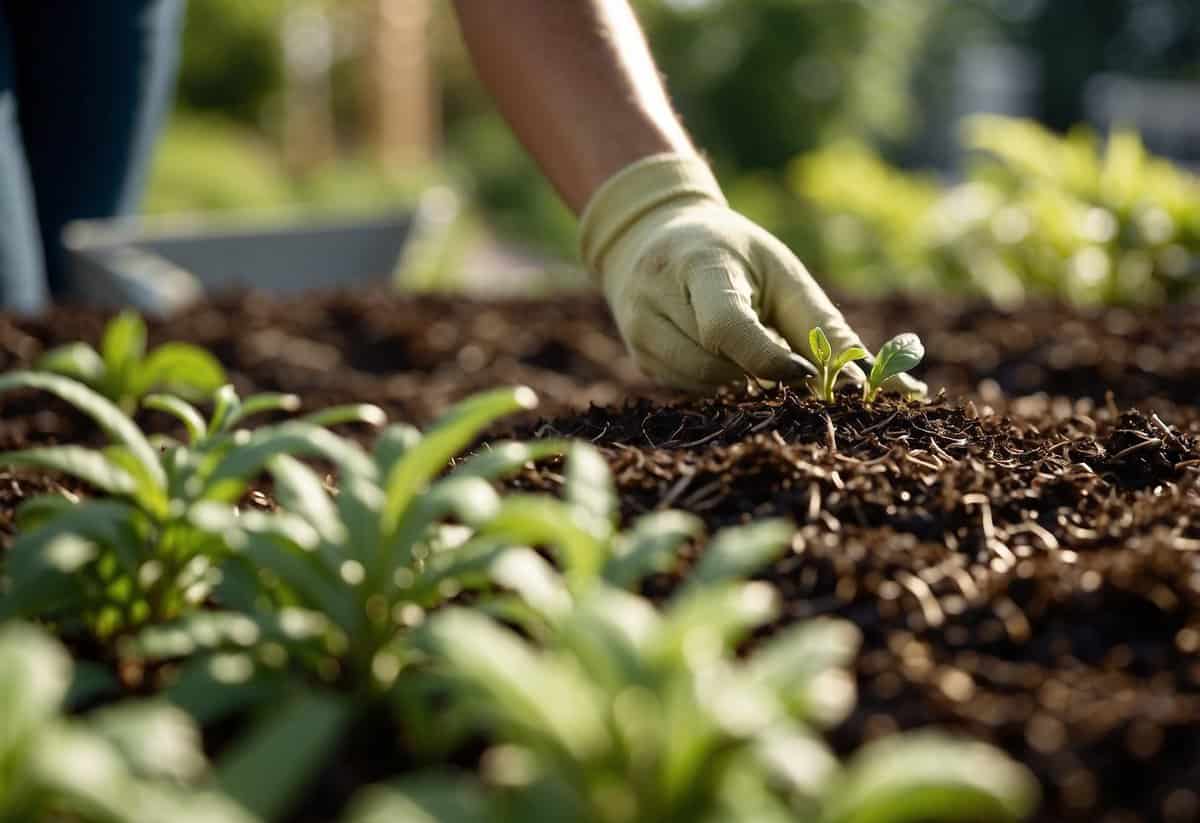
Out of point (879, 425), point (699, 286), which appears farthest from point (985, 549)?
point (699, 286)

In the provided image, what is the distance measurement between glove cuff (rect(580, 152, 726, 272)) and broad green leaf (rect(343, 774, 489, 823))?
52.1 inches

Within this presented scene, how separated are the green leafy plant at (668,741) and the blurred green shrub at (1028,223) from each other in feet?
10.6

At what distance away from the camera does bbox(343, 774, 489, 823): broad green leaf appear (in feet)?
2.54

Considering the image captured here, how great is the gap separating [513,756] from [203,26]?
46.7 feet

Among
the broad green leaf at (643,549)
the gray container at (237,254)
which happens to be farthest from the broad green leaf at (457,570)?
the gray container at (237,254)

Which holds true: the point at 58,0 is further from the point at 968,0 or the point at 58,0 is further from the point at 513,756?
the point at 968,0

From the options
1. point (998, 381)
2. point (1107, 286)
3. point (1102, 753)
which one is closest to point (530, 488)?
point (1102, 753)

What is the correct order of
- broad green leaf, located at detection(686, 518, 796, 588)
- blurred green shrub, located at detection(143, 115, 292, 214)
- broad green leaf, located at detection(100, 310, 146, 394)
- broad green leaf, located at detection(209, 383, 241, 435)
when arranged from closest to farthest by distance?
1. broad green leaf, located at detection(686, 518, 796, 588)
2. broad green leaf, located at detection(209, 383, 241, 435)
3. broad green leaf, located at detection(100, 310, 146, 394)
4. blurred green shrub, located at detection(143, 115, 292, 214)

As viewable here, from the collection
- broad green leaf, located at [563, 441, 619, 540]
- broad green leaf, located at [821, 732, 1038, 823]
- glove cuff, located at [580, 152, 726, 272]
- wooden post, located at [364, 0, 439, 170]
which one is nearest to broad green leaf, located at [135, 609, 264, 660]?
broad green leaf, located at [563, 441, 619, 540]

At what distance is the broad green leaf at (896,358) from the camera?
161 cm

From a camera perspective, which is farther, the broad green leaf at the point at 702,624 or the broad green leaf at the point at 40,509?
the broad green leaf at the point at 40,509

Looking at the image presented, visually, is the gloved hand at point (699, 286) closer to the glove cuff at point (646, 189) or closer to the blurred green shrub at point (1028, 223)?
the glove cuff at point (646, 189)

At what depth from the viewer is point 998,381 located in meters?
2.99

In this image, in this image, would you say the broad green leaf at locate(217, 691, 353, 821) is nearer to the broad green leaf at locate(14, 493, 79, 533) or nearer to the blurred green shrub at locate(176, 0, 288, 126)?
the broad green leaf at locate(14, 493, 79, 533)
